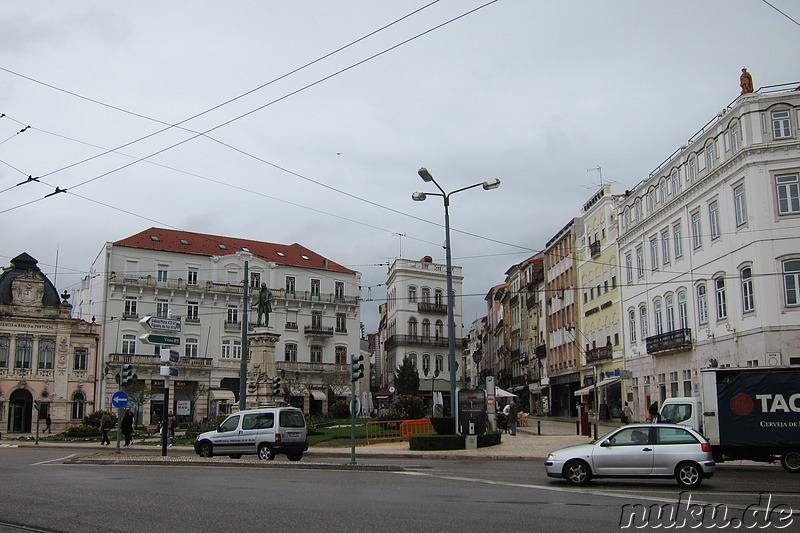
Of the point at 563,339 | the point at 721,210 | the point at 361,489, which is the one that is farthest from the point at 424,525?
the point at 563,339

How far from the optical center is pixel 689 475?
15.4 meters

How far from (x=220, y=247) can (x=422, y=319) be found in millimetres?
22618

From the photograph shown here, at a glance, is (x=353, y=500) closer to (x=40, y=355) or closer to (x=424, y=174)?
(x=424, y=174)

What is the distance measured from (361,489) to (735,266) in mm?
26156

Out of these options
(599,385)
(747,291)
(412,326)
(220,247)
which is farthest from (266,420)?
(412,326)

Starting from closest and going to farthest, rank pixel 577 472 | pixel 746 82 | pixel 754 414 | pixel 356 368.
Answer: pixel 577 472
pixel 754 414
pixel 356 368
pixel 746 82

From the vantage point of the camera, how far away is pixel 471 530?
9.56 metres

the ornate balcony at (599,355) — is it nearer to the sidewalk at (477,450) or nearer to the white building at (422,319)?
the sidewalk at (477,450)

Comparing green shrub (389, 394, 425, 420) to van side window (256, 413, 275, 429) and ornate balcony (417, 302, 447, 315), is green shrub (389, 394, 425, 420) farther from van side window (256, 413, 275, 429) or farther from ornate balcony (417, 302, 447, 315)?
ornate balcony (417, 302, 447, 315)

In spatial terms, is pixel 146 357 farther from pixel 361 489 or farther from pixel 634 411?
pixel 361 489

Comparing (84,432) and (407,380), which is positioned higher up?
(407,380)

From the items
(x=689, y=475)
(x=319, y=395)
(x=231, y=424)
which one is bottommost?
(x=689, y=475)

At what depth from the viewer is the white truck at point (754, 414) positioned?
19656 millimetres

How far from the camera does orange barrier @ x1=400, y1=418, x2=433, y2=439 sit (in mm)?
33469
